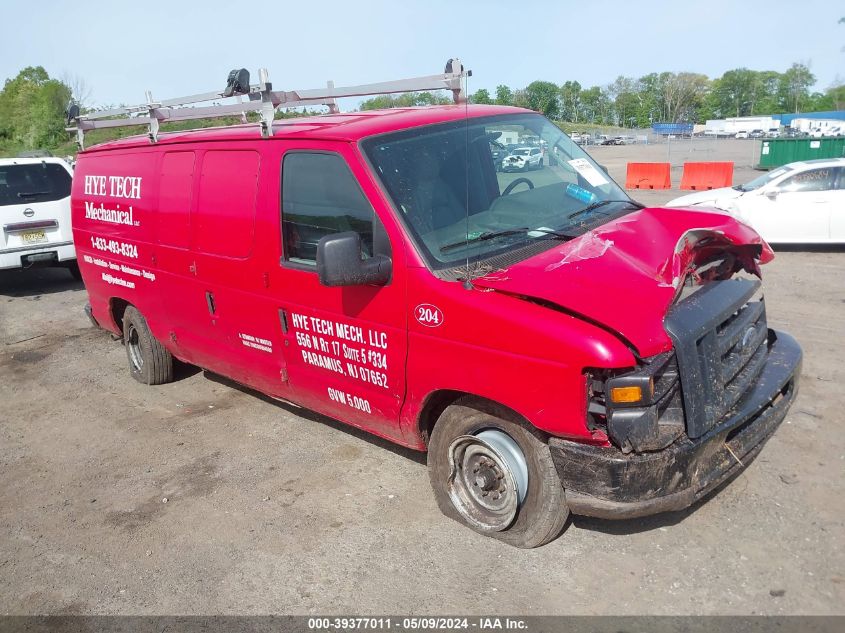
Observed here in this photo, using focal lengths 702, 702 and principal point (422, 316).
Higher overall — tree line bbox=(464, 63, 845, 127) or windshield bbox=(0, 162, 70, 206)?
tree line bbox=(464, 63, 845, 127)

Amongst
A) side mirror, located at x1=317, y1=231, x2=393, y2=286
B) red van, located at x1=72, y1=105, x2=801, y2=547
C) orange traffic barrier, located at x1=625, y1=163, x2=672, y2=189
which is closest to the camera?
red van, located at x1=72, y1=105, x2=801, y2=547

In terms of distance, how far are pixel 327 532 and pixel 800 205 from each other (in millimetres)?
9928

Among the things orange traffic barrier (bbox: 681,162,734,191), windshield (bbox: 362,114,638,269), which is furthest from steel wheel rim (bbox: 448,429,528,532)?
orange traffic barrier (bbox: 681,162,734,191)

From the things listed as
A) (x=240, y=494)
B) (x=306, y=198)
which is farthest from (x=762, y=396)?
(x=240, y=494)

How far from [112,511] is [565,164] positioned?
3620mm

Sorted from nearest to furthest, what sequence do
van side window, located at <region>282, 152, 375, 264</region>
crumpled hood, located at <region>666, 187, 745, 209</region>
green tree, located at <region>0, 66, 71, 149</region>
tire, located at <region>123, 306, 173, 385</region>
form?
van side window, located at <region>282, 152, 375, 264</region> < tire, located at <region>123, 306, 173, 385</region> < crumpled hood, located at <region>666, 187, 745, 209</region> < green tree, located at <region>0, 66, 71, 149</region>

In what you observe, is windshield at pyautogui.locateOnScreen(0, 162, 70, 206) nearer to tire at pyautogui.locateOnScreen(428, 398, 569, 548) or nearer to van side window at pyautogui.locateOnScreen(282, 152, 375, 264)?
van side window at pyautogui.locateOnScreen(282, 152, 375, 264)

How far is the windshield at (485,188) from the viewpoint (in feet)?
12.2

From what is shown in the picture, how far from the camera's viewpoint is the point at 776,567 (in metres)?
3.36

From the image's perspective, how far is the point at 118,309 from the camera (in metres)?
6.65

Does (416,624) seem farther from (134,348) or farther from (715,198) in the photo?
(715,198)

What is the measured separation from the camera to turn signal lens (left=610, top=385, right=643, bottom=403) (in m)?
2.98

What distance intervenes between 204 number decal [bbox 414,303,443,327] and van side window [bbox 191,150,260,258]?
147 cm

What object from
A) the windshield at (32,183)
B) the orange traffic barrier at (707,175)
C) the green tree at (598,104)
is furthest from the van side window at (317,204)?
the green tree at (598,104)
